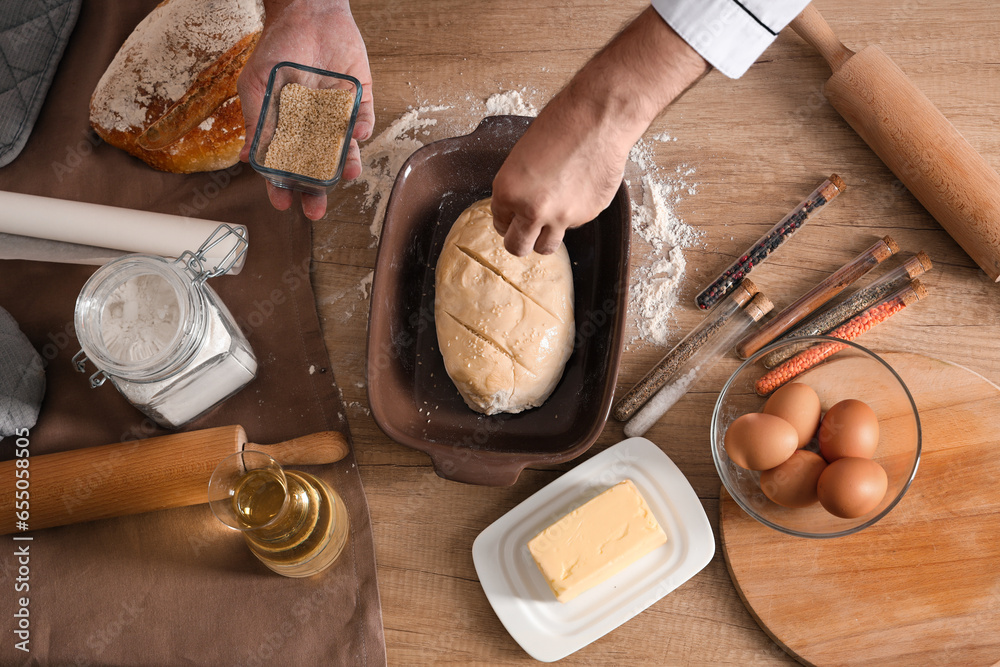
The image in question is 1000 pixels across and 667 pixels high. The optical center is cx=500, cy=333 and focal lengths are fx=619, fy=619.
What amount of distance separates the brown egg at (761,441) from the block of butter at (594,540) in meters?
0.25

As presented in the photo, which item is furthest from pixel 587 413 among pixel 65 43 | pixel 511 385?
pixel 65 43

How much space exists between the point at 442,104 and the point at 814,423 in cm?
125

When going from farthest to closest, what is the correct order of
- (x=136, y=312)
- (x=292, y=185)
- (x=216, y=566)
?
(x=216, y=566) < (x=292, y=185) < (x=136, y=312)

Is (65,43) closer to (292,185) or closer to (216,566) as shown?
(292,185)

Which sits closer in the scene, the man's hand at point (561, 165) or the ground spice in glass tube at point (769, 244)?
the man's hand at point (561, 165)

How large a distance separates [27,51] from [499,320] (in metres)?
1.52

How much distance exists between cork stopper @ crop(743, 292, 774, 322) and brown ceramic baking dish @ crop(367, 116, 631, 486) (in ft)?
1.18

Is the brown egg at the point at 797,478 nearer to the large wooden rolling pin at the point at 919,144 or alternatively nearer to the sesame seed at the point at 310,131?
the large wooden rolling pin at the point at 919,144

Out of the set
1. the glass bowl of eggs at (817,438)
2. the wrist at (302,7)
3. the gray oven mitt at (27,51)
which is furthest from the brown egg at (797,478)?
the gray oven mitt at (27,51)

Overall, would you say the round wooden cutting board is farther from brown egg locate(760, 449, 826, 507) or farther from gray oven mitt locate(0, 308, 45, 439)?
gray oven mitt locate(0, 308, 45, 439)

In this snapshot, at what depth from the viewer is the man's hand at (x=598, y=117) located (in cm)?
104

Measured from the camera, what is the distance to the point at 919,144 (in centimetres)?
151

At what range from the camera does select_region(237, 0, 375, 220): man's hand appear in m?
1.44

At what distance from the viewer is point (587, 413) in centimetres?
146
